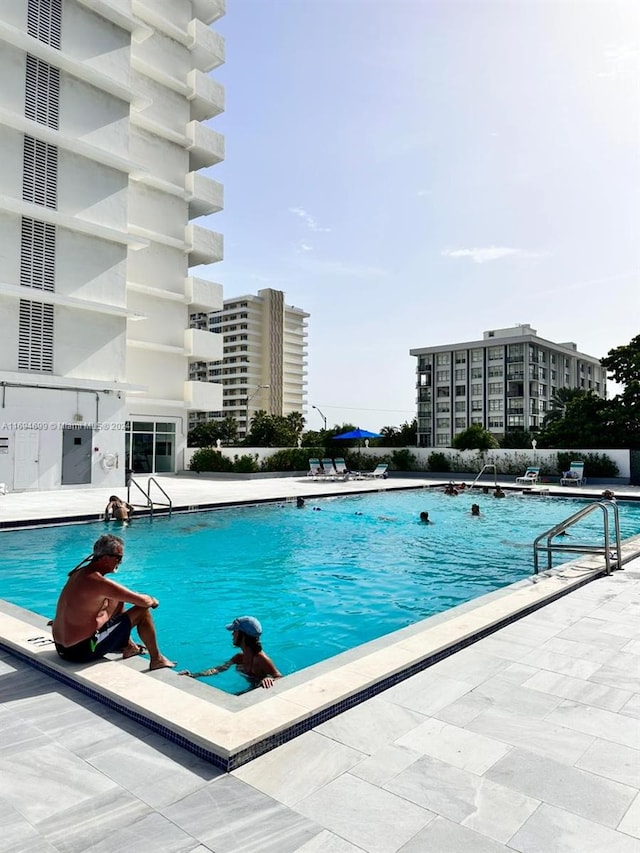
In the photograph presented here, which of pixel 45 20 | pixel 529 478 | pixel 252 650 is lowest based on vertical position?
pixel 252 650

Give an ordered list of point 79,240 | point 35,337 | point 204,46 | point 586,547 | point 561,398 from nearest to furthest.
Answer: point 586,547
point 35,337
point 79,240
point 204,46
point 561,398

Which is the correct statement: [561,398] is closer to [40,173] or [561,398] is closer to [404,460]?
[404,460]

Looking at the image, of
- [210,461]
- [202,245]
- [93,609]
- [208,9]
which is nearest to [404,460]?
[210,461]

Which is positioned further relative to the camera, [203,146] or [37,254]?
[203,146]

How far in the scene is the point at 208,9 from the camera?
102 feet

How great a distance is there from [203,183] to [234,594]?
2748cm

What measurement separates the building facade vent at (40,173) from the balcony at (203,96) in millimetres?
12020

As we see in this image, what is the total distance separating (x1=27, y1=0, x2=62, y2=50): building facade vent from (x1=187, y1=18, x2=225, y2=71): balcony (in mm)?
10289

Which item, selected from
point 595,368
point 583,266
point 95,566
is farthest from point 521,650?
point 595,368

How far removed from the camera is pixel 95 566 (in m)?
4.24

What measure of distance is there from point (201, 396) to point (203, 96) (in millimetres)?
16354

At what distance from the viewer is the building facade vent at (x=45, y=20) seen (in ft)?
67.7

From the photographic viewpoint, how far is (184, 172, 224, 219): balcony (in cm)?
2986

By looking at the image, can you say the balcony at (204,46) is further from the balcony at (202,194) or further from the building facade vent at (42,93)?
the building facade vent at (42,93)
